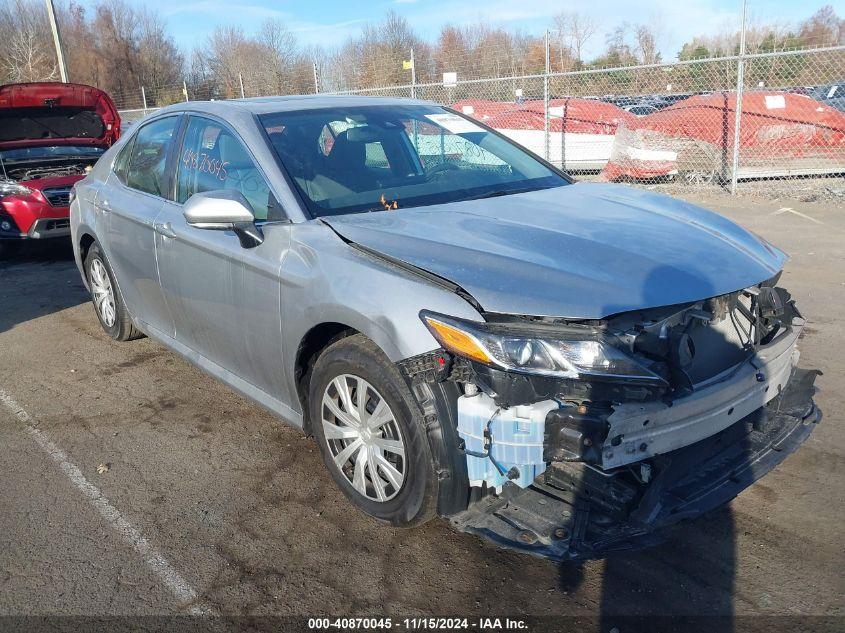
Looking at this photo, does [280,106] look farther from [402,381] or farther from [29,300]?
[29,300]

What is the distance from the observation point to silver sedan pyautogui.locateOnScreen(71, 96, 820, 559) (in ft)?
8.16

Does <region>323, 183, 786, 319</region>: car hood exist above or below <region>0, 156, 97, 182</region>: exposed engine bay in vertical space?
above

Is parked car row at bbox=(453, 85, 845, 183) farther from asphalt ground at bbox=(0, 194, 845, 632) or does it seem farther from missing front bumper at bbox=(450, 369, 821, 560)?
missing front bumper at bbox=(450, 369, 821, 560)

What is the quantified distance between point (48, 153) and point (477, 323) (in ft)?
26.7

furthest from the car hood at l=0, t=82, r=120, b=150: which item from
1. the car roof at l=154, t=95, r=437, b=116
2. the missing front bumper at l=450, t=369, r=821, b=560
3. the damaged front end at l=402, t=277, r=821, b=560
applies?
the missing front bumper at l=450, t=369, r=821, b=560

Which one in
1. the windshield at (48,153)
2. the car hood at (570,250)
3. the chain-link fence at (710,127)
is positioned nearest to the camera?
the car hood at (570,250)

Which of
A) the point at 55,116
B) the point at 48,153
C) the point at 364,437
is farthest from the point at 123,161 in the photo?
the point at 55,116

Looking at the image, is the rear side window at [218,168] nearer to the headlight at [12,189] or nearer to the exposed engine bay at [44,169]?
the headlight at [12,189]

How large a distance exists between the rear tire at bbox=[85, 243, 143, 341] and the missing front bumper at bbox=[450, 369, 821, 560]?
3.64 meters

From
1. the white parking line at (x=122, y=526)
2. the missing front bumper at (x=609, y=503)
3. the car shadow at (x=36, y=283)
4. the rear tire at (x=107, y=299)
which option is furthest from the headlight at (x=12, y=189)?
the missing front bumper at (x=609, y=503)

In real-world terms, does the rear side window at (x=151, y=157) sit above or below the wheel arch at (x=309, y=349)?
above

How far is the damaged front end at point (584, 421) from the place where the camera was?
2443mm

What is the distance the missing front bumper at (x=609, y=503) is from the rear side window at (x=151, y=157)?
287cm

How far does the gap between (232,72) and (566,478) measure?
31.5 m
